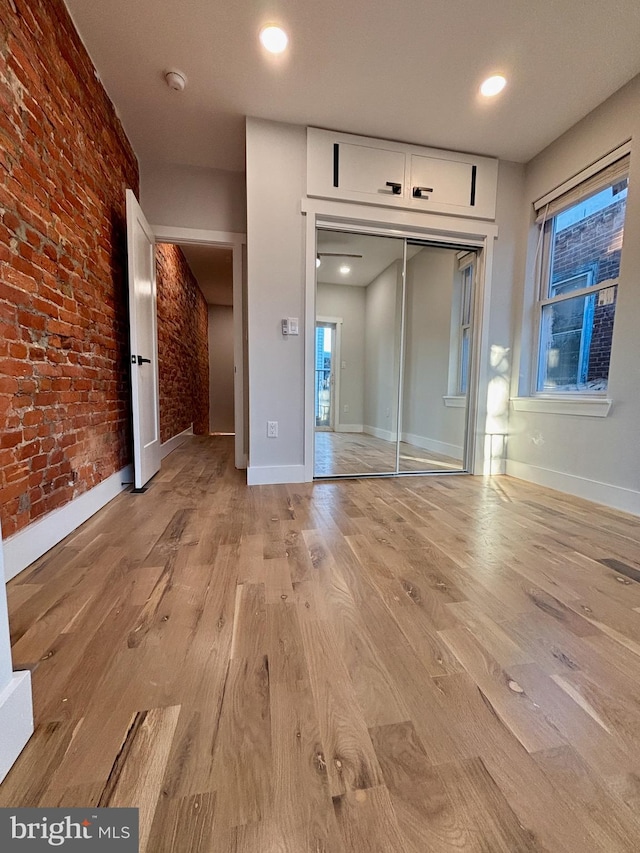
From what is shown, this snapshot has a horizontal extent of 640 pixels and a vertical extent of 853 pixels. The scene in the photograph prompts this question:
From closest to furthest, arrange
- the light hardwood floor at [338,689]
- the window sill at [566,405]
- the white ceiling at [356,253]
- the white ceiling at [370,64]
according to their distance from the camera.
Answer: the light hardwood floor at [338,689] → the white ceiling at [370,64] → the window sill at [566,405] → the white ceiling at [356,253]

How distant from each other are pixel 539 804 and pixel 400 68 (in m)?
3.11

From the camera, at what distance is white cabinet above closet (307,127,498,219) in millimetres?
2523

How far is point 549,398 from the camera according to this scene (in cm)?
275

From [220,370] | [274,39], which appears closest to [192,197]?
[274,39]

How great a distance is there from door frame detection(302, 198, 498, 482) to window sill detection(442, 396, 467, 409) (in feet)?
1.58

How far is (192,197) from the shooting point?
2.99 m

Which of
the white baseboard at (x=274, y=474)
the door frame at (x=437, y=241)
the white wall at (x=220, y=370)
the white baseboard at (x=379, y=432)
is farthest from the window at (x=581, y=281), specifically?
the white wall at (x=220, y=370)

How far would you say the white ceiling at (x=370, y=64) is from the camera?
5.60 feet

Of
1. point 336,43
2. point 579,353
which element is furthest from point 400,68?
point 579,353

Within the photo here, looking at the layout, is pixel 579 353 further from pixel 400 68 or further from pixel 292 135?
pixel 292 135

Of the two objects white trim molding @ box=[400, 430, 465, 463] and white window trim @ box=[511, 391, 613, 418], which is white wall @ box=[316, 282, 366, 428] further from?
white window trim @ box=[511, 391, 613, 418]

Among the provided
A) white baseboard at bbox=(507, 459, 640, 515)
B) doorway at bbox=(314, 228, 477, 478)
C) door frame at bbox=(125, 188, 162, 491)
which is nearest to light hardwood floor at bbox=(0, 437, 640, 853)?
white baseboard at bbox=(507, 459, 640, 515)

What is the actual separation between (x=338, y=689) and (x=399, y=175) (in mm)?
3215

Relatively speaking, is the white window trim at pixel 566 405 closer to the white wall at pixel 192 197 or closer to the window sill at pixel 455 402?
the window sill at pixel 455 402
